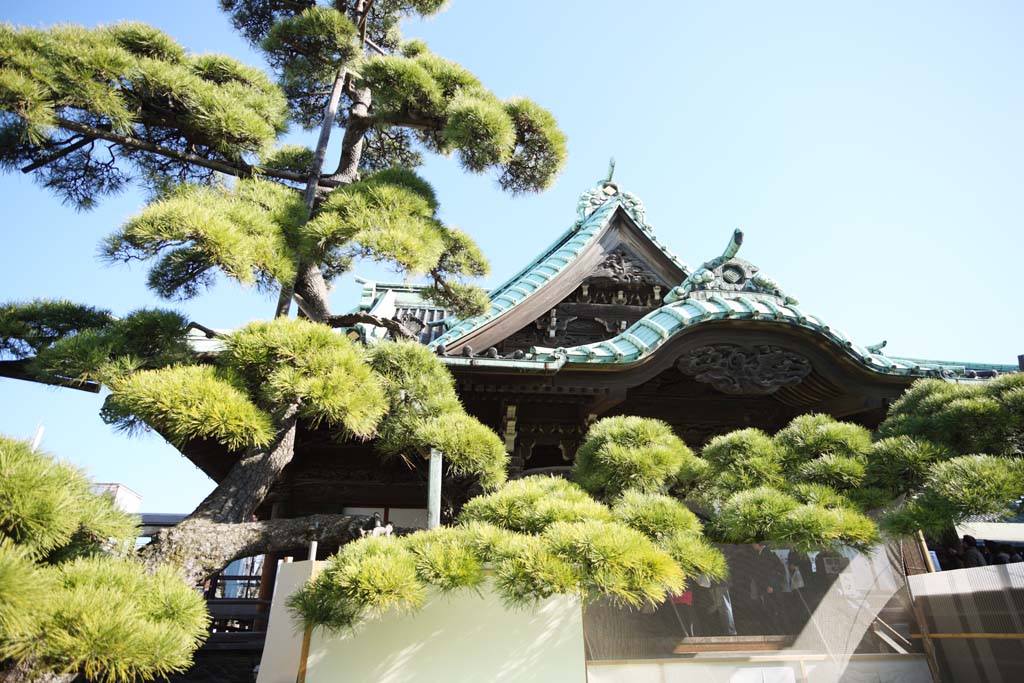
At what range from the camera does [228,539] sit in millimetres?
3373

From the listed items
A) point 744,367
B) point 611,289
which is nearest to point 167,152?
point 611,289

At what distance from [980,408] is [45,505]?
4.75 m

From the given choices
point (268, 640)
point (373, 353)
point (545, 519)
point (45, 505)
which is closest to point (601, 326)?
point (373, 353)

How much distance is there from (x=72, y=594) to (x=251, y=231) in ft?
7.83

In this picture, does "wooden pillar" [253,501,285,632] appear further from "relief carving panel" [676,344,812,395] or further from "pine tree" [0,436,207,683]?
"relief carving panel" [676,344,812,395]

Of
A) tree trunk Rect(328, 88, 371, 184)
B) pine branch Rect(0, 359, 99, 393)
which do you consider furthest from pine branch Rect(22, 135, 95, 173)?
tree trunk Rect(328, 88, 371, 184)

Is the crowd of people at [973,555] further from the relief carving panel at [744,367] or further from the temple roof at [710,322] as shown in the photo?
the relief carving panel at [744,367]

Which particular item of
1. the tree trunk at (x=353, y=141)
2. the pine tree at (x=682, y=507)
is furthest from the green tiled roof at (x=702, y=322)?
the tree trunk at (x=353, y=141)

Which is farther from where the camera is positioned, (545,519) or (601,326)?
(601,326)

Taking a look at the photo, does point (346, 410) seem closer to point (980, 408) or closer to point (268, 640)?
point (268, 640)

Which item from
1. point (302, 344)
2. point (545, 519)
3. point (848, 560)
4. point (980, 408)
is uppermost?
point (302, 344)

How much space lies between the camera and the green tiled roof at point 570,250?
563 cm

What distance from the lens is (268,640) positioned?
366cm

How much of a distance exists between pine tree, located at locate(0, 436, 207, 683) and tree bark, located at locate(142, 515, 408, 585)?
53 cm
